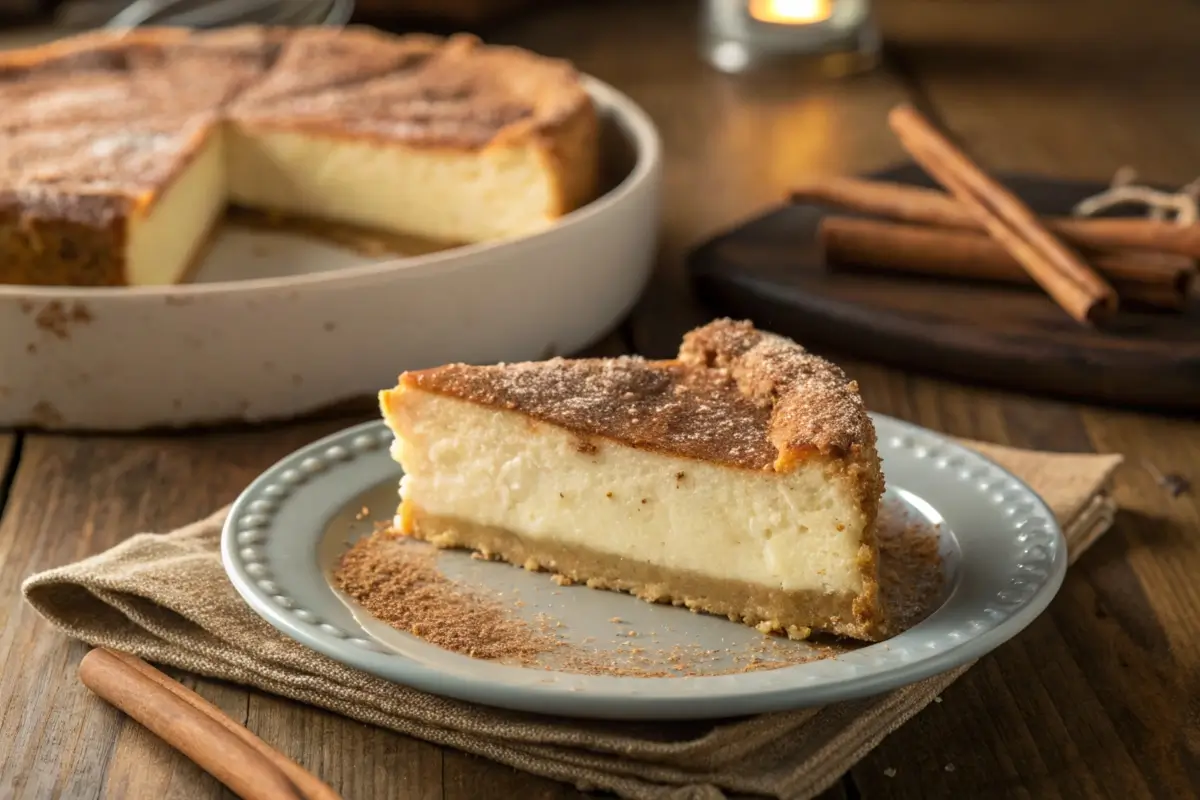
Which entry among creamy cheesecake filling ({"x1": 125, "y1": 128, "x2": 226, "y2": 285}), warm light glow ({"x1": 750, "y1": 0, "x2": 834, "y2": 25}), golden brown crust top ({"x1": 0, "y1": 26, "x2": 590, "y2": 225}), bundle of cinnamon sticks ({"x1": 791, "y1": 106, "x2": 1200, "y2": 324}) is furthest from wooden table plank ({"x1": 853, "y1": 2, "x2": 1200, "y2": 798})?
creamy cheesecake filling ({"x1": 125, "y1": 128, "x2": 226, "y2": 285})

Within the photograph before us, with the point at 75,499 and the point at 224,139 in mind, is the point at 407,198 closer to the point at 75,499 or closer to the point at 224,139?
the point at 224,139

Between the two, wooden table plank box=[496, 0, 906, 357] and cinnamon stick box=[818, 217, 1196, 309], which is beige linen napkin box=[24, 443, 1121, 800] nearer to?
cinnamon stick box=[818, 217, 1196, 309]

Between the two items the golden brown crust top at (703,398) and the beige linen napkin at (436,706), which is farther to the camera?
the golden brown crust top at (703,398)

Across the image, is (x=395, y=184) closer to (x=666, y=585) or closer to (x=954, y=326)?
(x=954, y=326)

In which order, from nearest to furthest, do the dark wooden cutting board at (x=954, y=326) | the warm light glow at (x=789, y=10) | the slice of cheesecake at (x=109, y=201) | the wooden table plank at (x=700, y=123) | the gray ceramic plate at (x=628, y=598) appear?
the gray ceramic plate at (x=628, y=598) → the dark wooden cutting board at (x=954, y=326) → the slice of cheesecake at (x=109, y=201) → the wooden table plank at (x=700, y=123) → the warm light glow at (x=789, y=10)

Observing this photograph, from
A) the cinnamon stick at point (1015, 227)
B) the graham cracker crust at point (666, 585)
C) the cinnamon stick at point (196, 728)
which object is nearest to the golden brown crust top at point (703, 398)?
the graham cracker crust at point (666, 585)

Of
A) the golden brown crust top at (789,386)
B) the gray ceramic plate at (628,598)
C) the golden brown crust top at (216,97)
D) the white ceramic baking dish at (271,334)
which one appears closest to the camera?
the gray ceramic plate at (628,598)

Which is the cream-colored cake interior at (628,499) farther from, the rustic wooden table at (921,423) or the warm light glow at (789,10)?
the warm light glow at (789,10)
